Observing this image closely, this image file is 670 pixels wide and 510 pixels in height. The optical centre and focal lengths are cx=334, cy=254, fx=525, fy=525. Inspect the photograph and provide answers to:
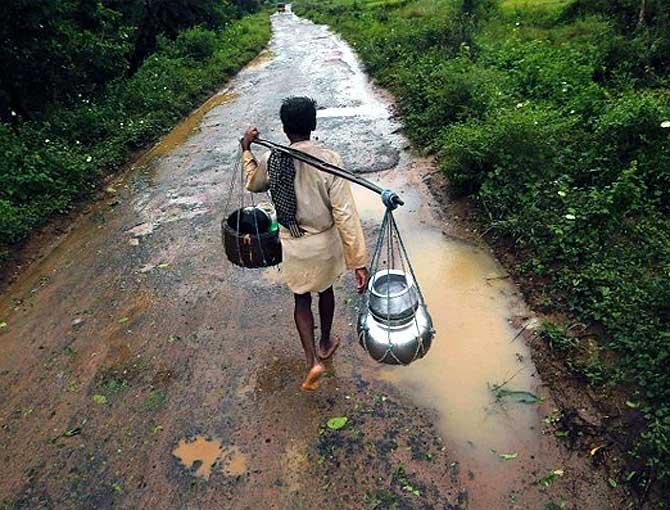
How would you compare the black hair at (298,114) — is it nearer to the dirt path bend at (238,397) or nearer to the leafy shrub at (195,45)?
the dirt path bend at (238,397)

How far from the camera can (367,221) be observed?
6.20 meters

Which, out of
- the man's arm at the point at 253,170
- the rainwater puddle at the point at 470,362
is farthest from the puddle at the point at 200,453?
the man's arm at the point at 253,170

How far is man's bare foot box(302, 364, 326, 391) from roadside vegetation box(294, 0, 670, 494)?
175cm

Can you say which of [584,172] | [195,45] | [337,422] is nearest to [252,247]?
[337,422]

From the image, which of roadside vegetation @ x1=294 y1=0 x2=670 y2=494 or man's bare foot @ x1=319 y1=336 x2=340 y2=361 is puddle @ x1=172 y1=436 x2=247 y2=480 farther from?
roadside vegetation @ x1=294 y1=0 x2=670 y2=494

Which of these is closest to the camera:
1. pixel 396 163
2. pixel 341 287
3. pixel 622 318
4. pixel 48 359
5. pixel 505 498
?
Result: pixel 505 498

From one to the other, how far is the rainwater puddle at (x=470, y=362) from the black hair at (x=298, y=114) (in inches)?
73.8

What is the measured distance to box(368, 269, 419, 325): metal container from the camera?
9.64 ft

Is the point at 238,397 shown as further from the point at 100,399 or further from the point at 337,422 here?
the point at 100,399

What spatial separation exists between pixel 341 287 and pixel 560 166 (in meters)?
2.85

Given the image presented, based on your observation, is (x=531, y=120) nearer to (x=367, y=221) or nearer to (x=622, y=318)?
(x=367, y=221)

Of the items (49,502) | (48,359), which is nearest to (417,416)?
(49,502)

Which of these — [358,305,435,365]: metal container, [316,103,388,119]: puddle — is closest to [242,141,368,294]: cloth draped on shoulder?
[358,305,435,365]: metal container

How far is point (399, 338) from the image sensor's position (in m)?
2.97
